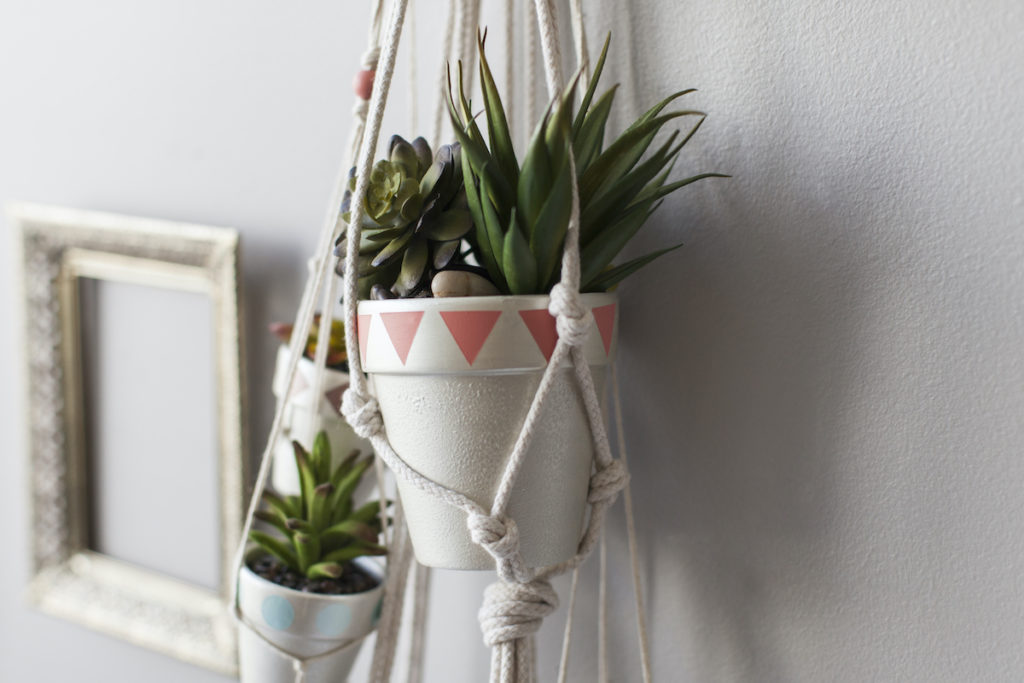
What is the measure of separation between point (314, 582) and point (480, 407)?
10.8 inches

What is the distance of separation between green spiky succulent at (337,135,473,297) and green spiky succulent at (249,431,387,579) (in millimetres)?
200

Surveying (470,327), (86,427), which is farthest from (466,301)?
(86,427)

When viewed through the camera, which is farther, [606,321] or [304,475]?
[304,475]

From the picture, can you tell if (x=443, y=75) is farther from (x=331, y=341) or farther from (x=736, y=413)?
(x=736, y=413)

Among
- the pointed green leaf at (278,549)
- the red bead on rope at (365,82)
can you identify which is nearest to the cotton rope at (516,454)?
the red bead on rope at (365,82)

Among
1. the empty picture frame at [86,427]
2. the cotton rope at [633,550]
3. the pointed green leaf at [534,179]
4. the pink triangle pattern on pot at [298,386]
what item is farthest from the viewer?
the empty picture frame at [86,427]

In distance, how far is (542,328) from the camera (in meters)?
0.44

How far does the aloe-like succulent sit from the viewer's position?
2.14ft

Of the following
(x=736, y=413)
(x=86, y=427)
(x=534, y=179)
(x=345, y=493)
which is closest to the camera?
(x=534, y=179)

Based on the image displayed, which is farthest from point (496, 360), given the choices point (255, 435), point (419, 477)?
point (255, 435)

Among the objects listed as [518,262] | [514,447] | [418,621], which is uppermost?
[518,262]

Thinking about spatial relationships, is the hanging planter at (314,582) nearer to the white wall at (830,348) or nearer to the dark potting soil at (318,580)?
the dark potting soil at (318,580)

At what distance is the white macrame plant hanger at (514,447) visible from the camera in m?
0.44

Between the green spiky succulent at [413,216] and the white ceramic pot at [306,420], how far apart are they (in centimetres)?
18
